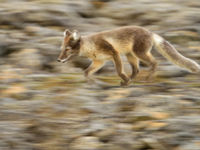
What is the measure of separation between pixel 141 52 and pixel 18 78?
3070 millimetres

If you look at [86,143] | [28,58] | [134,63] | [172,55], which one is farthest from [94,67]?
[86,143]

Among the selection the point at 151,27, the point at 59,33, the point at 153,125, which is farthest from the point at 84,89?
the point at 151,27

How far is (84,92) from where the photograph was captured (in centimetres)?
1124

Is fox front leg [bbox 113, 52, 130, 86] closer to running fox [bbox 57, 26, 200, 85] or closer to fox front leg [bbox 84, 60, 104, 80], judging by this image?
running fox [bbox 57, 26, 200, 85]

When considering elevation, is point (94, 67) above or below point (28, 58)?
below

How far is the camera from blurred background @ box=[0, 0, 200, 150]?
9555 millimetres

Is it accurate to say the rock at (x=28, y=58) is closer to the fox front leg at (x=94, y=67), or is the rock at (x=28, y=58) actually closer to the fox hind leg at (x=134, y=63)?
the fox front leg at (x=94, y=67)

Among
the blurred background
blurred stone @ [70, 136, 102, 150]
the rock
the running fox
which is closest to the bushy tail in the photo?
the running fox

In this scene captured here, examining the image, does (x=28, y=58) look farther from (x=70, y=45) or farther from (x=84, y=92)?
(x=84, y=92)

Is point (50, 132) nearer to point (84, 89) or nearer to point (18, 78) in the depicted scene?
point (84, 89)

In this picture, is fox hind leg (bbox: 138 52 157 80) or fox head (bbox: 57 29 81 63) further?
fox head (bbox: 57 29 81 63)

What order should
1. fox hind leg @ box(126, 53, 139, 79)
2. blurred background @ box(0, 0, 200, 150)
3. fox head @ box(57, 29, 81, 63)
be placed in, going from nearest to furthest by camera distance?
blurred background @ box(0, 0, 200, 150), fox head @ box(57, 29, 81, 63), fox hind leg @ box(126, 53, 139, 79)

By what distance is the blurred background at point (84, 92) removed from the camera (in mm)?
9555

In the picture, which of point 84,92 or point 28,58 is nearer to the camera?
point 84,92
